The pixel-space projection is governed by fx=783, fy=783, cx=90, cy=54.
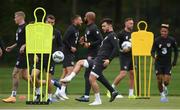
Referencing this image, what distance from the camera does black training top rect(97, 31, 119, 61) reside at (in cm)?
1905

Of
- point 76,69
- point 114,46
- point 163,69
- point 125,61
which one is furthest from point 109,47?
point 125,61

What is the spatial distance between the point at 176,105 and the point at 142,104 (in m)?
0.85

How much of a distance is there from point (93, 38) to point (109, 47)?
1.39 metres

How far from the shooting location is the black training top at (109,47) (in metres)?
19.0

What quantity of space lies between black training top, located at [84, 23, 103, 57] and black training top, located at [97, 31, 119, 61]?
1.12 meters

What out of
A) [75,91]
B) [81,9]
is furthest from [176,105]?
[81,9]

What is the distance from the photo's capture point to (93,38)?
20594 millimetres

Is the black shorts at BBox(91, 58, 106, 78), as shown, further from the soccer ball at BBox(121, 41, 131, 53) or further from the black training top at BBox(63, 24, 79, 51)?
the soccer ball at BBox(121, 41, 131, 53)

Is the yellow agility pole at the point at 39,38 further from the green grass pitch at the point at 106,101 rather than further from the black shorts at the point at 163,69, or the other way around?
the black shorts at the point at 163,69

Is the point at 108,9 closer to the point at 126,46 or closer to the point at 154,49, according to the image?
the point at 126,46

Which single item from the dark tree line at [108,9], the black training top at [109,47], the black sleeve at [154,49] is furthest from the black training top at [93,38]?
the dark tree line at [108,9]

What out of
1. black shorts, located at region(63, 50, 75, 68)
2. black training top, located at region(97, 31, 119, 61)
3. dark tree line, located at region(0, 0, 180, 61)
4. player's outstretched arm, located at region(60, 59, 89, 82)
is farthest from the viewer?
dark tree line, located at region(0, 0, 180, 61)

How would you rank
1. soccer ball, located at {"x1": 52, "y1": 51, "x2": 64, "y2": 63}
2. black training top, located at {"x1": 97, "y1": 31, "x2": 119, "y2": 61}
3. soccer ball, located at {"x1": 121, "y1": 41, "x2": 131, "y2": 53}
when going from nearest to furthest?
black training top, located at {"x1": 97, "y1": 31, "x2": 119, "y2": 61}, soccer ball, located at {"x1": 52, "y1": 51, "x2": 64, "y2": 63}, soccer ball, located at {"x1": 121, "y1": 41, "x2": 131, "y2": 53}

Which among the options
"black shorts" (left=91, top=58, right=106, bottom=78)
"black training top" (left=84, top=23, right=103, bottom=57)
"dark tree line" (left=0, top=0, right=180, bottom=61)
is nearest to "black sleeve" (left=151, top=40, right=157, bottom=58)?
"black training top" (left=84, top=23, right=103, bottom=57)
